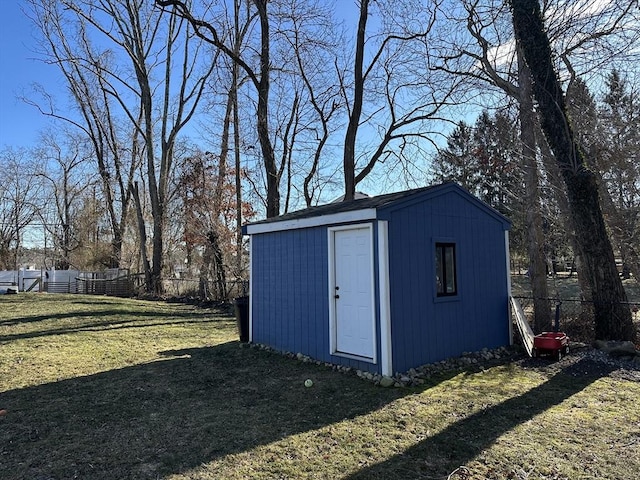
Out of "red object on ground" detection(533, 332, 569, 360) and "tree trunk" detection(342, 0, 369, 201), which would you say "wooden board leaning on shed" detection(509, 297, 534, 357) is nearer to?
"red object on ground" detection(533, 332, 569, 360)

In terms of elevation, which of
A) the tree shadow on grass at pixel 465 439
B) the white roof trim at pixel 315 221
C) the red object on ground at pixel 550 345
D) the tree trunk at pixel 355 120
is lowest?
the tree shadow on grass at pixel 465 439

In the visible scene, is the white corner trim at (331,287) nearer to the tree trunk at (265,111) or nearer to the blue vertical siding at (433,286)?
A: the blue vertical siding at (433,286)

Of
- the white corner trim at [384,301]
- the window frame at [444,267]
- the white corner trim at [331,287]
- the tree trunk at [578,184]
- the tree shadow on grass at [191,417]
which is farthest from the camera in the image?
the tree trunk at [578,184]

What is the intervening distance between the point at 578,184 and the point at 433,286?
3.14 metres

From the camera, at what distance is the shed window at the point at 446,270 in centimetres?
587

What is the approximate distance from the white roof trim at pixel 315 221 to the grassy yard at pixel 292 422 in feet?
6.34

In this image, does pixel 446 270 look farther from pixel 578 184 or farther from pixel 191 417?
pixel 191 417

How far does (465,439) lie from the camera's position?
337 cm

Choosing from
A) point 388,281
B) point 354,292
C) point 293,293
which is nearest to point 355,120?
point 293,293

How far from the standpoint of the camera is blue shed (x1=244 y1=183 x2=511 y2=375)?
17.0ft

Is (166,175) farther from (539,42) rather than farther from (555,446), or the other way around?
(555,446)

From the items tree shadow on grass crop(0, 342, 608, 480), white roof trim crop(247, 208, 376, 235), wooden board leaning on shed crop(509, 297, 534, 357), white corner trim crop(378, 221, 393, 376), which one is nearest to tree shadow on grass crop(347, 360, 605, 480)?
tree shadow on grass crop(0, 342, 608, 480)

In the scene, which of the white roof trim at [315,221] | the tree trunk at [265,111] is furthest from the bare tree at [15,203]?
the white roof trim at [315,221]

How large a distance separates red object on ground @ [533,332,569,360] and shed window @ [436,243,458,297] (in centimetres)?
132
